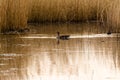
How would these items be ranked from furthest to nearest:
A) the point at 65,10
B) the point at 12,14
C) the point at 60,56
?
the point at 65,10
the point at 12,14
the point at 60,56

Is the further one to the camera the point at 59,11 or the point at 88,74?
the point at 59,11

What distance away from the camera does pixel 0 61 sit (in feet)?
32.5

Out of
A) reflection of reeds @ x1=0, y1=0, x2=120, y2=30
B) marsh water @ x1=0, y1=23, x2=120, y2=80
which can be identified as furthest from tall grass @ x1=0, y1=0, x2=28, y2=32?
reflection of reeds @ x1=0, y1=0, x2=120, y2=30

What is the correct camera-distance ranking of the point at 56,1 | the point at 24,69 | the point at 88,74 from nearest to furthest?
the point at 88,74 < the point at 24,69 < the point at 56,1

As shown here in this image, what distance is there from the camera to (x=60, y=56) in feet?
34.4

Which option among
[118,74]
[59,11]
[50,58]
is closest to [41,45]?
[50,58]

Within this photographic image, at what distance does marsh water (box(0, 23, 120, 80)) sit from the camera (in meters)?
8.51

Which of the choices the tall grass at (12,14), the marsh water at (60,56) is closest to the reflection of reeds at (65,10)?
the marsh water at (60,56)

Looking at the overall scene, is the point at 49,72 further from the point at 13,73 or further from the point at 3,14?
the point at 3,14

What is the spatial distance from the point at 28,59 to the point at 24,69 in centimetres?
104

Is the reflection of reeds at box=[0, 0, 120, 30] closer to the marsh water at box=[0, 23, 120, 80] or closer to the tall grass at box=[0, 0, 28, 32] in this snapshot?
the marsh water at box=[0, 23, 120, 80]

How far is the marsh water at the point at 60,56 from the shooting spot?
8.51m

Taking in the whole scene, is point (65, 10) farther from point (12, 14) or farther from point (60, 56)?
point (60, 56)

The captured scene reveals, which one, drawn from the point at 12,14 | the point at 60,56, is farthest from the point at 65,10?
the point at 60,56
